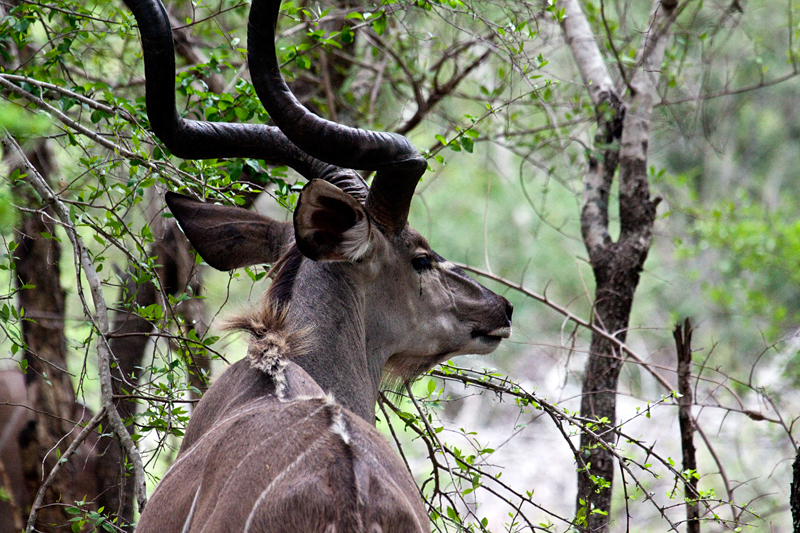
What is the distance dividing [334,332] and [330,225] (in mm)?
470

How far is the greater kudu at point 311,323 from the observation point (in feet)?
7.11

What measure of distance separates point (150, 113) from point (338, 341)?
1221 millimetres

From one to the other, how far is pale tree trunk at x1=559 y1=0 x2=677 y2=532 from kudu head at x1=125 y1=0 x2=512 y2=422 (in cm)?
120

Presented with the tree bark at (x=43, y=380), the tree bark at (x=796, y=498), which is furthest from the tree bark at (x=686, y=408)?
the tree bark at (x=43, y=380)

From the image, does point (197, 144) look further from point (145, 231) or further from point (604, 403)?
point (604, 403)

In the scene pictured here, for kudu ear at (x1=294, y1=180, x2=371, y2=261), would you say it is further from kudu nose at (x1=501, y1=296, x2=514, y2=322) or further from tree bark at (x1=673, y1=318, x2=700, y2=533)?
tree bark at (x1=673, y1=318, x2=700, y2=533)

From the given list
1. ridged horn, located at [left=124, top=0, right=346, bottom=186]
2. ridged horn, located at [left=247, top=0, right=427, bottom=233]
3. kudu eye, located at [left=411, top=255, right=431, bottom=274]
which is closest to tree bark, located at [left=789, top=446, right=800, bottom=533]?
kudu eye, located at [left=411, top=255, right=431, bottom=274]

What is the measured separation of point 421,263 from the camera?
3.67 metres

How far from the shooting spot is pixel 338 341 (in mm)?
3283

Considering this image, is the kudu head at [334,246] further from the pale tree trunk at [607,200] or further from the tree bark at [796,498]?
the tree bark at [796,498]

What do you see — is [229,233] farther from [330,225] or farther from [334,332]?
[334,332]

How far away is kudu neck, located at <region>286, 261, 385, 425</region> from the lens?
10.5ft

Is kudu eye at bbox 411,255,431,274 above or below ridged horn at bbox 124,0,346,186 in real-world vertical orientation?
below

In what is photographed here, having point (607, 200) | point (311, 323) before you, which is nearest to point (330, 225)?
point (311, 323)
